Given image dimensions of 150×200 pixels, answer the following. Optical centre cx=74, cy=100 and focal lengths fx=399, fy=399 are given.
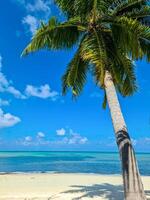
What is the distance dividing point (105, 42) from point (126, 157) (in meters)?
4.53

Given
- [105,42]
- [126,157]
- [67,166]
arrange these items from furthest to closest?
1. [67,166]
2. [105,42]
3. [126,157]

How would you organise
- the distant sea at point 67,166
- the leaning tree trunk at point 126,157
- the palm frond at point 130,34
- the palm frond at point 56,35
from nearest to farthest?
the leaning tree trunk at point 126,157, the palm frond at point 130,34, the palm frond at point 56,35, the distant sea at point 67,166

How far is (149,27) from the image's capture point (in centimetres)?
1373

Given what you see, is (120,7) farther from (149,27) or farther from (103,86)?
(103,86)

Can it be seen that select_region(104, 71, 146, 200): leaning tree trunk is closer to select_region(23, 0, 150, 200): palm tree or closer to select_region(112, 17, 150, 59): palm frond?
select_region(23, 0, 150, 200): palm tree

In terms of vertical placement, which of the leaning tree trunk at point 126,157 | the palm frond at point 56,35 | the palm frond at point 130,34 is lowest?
the leaning tree trunk at point 126,157

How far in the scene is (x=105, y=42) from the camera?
14141 millimetres

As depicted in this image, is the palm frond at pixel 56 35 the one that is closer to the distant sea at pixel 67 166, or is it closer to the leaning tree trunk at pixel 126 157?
the leaning tree trunk at pixel 126 157

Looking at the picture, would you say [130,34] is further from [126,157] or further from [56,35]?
[126,157]

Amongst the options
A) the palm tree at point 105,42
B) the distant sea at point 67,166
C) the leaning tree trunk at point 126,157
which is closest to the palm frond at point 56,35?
the palm tree at point 105,42

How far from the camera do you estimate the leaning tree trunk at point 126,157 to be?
11.2m

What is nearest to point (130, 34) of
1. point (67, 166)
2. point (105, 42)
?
point (105, 42)

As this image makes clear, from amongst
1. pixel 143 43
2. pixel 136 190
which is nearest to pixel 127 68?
pixel 143 43

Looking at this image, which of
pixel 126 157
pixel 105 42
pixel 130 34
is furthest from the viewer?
pixel 105 42
